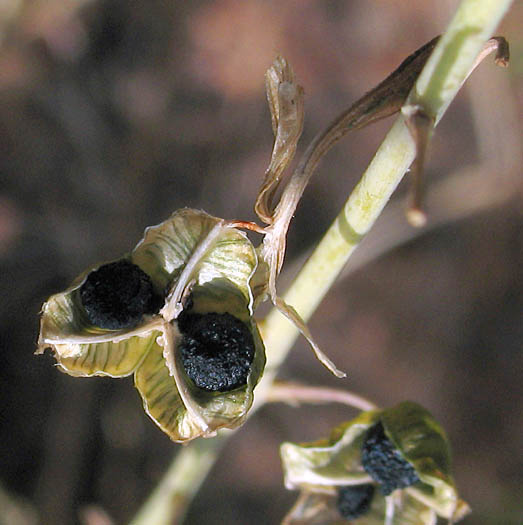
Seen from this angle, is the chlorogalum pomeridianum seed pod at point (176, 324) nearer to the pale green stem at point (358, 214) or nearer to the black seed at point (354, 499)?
the pale green stem at point (358, 214)

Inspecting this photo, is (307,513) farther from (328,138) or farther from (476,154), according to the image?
(476,154)

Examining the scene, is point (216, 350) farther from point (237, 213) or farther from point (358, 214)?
point (237, 213)

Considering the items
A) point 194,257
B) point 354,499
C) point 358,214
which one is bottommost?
point 354,499

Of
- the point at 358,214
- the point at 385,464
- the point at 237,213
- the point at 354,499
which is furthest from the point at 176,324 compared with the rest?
the point at 237,213

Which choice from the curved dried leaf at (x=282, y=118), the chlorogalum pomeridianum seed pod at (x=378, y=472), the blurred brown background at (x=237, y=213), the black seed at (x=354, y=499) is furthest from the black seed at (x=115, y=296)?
the blurred brown background at (x=237, y=213)

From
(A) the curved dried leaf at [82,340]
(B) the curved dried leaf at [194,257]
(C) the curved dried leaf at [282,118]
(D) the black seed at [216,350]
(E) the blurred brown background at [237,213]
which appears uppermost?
(C) the curved dried leaf at [282,118]

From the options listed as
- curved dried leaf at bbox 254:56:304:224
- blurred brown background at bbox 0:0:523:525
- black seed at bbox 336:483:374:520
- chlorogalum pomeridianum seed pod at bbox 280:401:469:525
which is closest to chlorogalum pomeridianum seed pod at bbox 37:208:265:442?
curved dried leaf at bbox 254:56:304:224

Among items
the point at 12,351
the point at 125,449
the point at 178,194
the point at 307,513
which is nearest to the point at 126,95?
the point at 178,194
